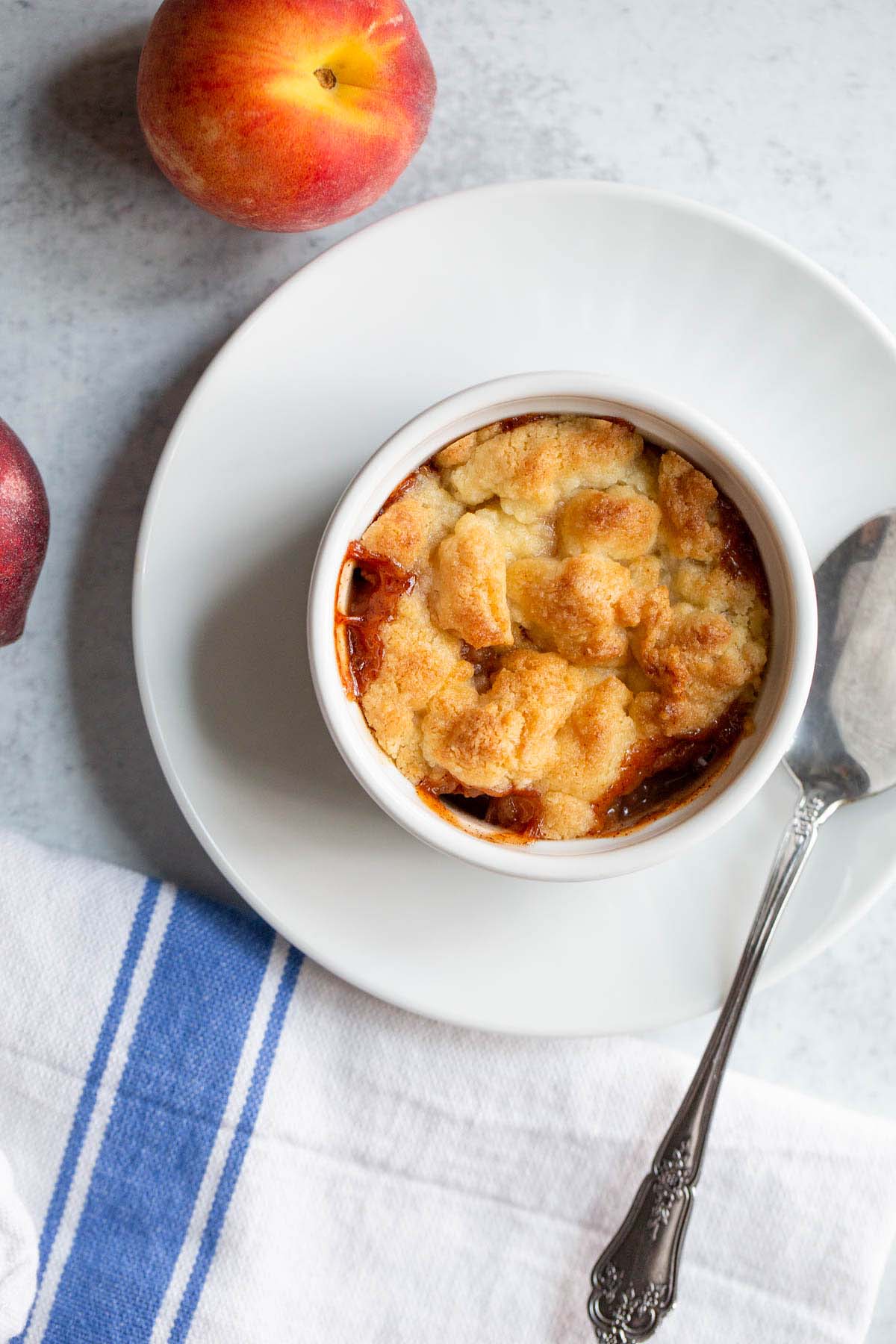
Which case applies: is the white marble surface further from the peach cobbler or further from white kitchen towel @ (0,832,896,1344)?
the peach cobbler

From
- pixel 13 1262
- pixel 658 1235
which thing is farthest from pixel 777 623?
pixel 13 1262

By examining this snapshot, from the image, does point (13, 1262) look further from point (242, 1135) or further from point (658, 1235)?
point (658, 1235)

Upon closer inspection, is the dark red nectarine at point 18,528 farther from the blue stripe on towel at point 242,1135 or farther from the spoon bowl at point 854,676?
the spoon bowl at point 854,676

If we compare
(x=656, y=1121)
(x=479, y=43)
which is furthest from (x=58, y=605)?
(x=656, y=1121)

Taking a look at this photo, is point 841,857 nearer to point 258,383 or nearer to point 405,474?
point 405,474

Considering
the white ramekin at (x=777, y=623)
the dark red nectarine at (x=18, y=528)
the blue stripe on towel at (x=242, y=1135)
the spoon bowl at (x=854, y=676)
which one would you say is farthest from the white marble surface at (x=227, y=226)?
the white ramekin at (x=777, y=623)

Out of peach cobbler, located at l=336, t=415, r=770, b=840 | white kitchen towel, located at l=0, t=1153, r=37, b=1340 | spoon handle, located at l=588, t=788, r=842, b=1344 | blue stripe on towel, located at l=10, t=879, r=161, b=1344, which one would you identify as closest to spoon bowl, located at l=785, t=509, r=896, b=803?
peach cobbler, located at l=336, t=415, r=770, b=840
